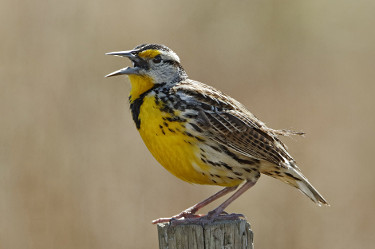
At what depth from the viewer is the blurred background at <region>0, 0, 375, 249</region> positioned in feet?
16.3

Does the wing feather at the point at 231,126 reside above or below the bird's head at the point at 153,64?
below

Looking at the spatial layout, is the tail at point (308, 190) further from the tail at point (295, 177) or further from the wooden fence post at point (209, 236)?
the wooden fence post at point (209, 236)

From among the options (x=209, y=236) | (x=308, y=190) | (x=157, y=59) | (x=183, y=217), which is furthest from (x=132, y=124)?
(x=209, y=236)

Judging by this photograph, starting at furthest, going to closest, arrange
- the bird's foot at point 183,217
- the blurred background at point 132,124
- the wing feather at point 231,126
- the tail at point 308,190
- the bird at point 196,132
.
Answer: the blurred background at point 132,124
the tail at point 308,190
the wing feather at point 231,126
the bird at point 196,132
the bird's foot at point 183,217

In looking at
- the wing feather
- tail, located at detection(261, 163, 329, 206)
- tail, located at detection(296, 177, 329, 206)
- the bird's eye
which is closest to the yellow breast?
the wing feather

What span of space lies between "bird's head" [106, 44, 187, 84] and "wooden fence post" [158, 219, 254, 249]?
31.2 inches

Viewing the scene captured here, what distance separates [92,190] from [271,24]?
6.50 feet

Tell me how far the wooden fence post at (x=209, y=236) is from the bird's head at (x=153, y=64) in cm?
79

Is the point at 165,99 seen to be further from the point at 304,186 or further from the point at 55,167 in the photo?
the point at 55,167

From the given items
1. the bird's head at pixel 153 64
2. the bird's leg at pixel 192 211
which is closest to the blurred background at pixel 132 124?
the bird's leg at pixel 192 211

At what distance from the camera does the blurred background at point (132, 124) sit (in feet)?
16.3

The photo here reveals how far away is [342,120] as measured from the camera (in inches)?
224

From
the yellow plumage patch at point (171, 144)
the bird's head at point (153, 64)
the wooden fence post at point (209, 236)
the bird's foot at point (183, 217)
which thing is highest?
the bird's head at point (153, 64)

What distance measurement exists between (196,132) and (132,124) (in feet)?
6.45
